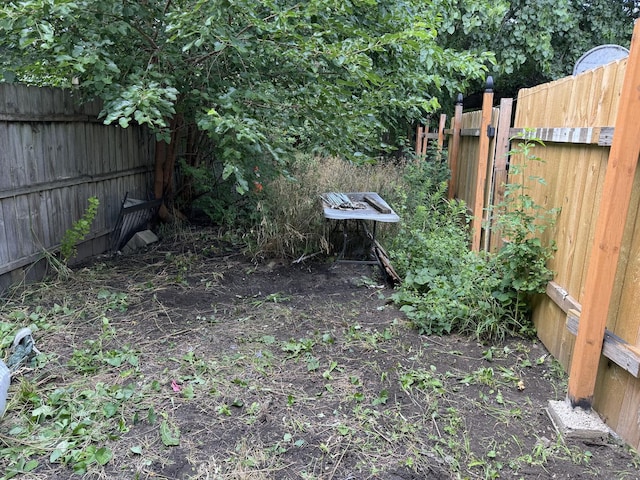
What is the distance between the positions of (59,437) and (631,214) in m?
2.82

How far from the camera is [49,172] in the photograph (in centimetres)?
441

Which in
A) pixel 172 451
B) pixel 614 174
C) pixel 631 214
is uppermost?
pixel 614 174

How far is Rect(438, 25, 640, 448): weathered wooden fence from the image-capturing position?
2.17 meters

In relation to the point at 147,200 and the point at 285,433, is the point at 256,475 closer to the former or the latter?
the point at 285,433

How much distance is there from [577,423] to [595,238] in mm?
884

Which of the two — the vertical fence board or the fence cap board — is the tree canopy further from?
the vertical fence board

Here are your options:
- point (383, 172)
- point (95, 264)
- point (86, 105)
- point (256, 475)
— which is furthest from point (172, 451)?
point (383, 172)

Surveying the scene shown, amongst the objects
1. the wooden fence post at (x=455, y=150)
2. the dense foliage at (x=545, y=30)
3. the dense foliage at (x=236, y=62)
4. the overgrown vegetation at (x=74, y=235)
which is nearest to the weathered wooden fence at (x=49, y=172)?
the overgrown vegetation at (x=74, y=235)

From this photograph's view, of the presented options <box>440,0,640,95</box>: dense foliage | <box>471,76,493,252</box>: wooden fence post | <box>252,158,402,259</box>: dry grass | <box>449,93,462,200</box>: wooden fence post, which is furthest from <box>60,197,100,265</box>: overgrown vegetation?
<box>440,0,640,95</box>: dense foliage

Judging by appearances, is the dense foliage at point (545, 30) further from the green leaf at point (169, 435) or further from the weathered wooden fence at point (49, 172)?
the green leaf at point (169, 435)

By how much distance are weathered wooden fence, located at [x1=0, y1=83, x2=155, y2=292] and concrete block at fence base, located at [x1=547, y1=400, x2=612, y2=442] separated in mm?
3981

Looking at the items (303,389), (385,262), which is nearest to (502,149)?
(385,262)

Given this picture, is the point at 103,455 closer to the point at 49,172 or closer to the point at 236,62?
the point at 49,172

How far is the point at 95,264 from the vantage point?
4.82 m
